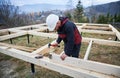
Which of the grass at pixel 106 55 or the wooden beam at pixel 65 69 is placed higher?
the wooden beam at pixel 65 69

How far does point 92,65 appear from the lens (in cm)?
198

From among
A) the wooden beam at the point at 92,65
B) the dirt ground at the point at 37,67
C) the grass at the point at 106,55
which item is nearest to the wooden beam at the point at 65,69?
the wooden beam at the point at 92,65

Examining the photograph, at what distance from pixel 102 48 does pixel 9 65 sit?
145 inches

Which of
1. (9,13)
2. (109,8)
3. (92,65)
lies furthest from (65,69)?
(109,8)

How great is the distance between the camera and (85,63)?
2.03 m

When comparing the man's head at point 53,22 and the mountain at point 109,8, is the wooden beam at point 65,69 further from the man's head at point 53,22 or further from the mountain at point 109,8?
the mountain at point 109,8

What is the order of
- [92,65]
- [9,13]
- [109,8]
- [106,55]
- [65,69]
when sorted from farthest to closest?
1. [109,8]
2. [9,13]
3. [106,55]
4. [65,69]
5. [92,65]

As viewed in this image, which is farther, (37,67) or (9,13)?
(9,13)

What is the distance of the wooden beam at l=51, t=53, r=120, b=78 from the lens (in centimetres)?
181

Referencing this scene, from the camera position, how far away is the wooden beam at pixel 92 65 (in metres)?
1.81

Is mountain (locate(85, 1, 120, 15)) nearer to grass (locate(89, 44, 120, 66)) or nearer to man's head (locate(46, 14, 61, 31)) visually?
grass (locate(89, 44, 120, 66))

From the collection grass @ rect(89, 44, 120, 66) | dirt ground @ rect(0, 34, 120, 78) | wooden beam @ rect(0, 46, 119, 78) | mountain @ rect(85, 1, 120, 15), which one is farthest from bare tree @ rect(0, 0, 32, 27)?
mountain @ rect(85, 1, 120, 15)

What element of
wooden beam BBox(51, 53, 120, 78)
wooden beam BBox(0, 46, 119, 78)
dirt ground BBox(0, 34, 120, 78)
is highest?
wooden beam BBox(51, 53, 120, 78)

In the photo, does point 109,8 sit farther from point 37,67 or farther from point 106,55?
point 37,67
